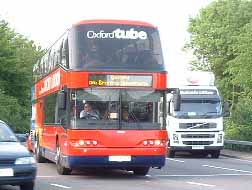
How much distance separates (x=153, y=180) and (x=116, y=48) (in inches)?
143

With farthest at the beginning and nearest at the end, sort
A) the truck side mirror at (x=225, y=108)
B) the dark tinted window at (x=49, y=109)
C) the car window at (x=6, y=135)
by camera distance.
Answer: the truck side mirror at (x=225, y=108) → the dark tinted window at (x=49, y=109) → the car window at (x=6, y=135)

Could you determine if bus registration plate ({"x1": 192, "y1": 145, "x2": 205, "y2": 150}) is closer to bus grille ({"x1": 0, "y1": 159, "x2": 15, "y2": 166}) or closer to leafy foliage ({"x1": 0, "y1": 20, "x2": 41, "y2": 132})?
bus grille ({"x1": 0, "y1": 159, "x2": 15, "y2": 166})

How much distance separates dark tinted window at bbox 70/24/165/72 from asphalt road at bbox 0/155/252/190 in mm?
2930

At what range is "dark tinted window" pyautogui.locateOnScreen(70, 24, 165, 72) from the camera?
1797cm

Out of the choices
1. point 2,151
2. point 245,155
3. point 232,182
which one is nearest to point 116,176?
point 232,182

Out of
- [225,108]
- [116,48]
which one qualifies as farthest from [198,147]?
[116,48]

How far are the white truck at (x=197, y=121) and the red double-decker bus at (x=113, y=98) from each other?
11736 millimetres

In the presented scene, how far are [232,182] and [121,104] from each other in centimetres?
351

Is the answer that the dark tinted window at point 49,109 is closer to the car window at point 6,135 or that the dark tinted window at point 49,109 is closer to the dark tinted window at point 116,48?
the dark tinted window at point 116,48

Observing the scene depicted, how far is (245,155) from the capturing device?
33.0m

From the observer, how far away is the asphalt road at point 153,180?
52.9 ft

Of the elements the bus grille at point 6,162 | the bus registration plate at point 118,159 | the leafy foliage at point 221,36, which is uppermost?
the leafy foliage at point 221,36

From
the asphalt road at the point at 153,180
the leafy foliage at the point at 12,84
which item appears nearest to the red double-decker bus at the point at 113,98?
the asphalt road at the point at 153,180

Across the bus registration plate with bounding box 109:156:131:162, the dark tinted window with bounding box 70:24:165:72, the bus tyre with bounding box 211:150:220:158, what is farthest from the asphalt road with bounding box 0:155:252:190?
the bus tyre with bounding box 211:150:220:158
